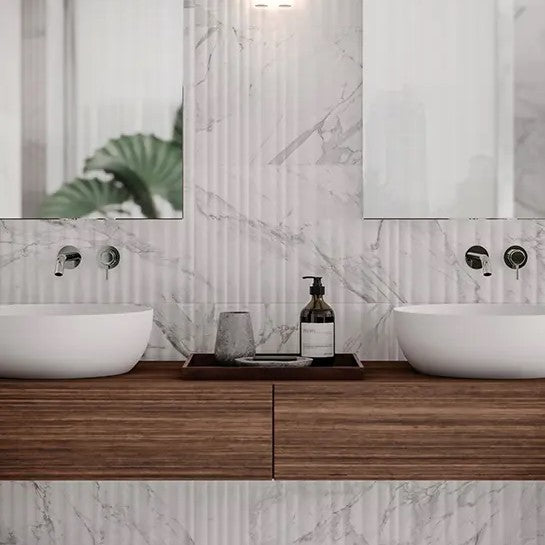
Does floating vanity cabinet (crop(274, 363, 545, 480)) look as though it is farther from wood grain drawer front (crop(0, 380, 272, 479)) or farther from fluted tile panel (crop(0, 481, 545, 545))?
fluted tile panel (crop(0, 481, 545, 545))

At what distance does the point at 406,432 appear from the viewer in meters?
1.98

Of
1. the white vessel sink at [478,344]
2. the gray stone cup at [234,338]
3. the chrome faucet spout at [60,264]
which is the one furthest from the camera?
the chrome faucet spout at [60,264]

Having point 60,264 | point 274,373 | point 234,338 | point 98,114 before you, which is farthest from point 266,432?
point 98,114

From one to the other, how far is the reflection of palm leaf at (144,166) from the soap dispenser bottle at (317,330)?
0.49 meters

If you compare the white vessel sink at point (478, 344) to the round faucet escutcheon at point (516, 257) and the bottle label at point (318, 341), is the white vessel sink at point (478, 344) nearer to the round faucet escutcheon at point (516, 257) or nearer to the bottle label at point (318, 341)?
the bottle label at point (318, 341)

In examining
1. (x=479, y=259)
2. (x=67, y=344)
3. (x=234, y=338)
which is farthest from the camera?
(x=479, y=259)

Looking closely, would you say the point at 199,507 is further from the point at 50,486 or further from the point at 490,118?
the point at 490,118

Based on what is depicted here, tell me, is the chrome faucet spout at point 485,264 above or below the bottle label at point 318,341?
above

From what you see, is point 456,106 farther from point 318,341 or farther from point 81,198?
point 81,198

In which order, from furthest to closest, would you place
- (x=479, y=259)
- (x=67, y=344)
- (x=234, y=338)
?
(x=479, y=259)
(x=234, y=338)
(x=67, y=344)

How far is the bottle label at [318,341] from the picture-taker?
2.17 m

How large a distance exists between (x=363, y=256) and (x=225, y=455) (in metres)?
0.73

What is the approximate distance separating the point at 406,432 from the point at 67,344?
799mm

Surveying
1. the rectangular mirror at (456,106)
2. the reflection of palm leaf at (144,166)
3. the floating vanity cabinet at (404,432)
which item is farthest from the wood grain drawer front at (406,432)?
the reflection of palm leaf at (144,166)
